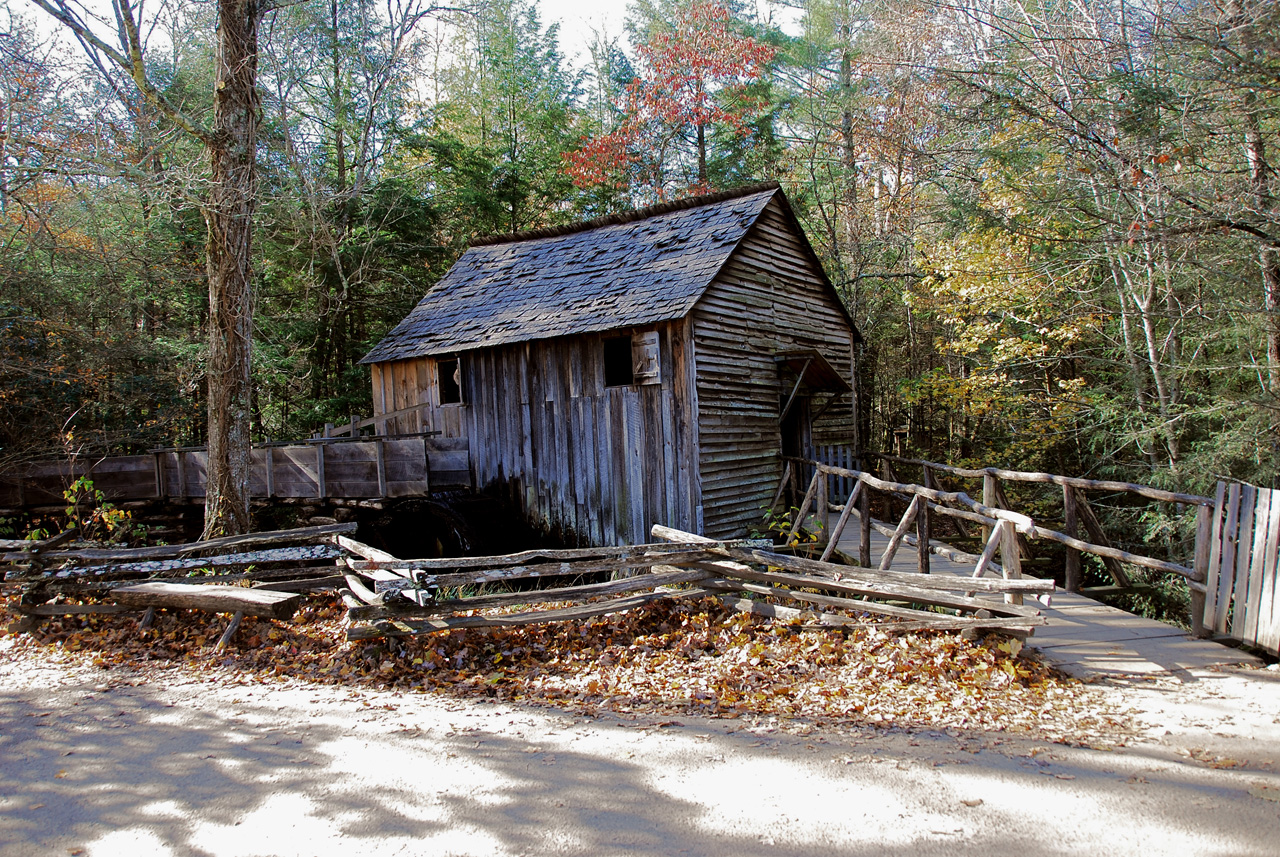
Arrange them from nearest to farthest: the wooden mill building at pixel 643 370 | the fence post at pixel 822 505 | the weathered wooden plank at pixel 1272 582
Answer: the weathered wooden plank at pixel 1272 582
the fence post at pixel 822 505
the wooden mill building at pixel 643 370

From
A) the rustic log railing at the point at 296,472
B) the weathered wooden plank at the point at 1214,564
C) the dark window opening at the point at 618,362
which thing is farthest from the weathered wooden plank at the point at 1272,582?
the rustic log railing at the point at 296,472

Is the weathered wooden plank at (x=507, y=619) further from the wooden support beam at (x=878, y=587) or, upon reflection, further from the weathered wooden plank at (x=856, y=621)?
the wooden support beam at (x=878, y=587)

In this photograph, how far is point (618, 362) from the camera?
475 inches

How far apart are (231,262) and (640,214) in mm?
7724

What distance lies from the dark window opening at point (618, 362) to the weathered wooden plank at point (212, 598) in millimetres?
6205

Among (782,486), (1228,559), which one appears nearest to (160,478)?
(782,486)

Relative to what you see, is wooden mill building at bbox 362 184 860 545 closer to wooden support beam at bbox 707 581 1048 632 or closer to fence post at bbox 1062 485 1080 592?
wooden support beam at bbox 707 581 1048 632

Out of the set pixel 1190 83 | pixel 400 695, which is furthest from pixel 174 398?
pixel 1190 83

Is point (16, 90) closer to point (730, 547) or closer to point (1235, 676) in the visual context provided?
point (730, 547)

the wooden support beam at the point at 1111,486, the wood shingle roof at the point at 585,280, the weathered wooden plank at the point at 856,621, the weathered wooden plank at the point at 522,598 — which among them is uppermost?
the wood shingle roof at the point at 585,280

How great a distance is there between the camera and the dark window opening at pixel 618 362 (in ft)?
38.7

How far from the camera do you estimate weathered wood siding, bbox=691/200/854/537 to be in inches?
438

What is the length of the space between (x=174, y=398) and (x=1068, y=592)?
16284 millimetres

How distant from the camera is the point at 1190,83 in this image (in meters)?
7.32
